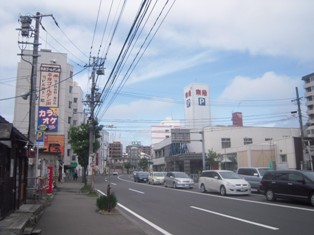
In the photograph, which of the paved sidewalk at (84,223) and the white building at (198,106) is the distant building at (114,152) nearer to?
the paved sidewalk at (84,223)

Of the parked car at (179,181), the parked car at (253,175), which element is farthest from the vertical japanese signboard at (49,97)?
the parked car at (253,175)

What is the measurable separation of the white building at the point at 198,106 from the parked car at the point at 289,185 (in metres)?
69.0

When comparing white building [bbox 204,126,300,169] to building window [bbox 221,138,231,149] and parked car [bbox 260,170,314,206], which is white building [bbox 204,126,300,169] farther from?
parked car [bbox 260,170,314,206]

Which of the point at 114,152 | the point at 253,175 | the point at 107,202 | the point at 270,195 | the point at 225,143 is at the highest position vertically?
the point at 225,143

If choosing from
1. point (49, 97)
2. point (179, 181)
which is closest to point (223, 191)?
point (179, 181)

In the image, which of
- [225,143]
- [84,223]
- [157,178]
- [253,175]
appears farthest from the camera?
[225,143]

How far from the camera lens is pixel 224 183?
22.7 metres

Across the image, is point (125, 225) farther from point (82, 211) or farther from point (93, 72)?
point (93, 72)

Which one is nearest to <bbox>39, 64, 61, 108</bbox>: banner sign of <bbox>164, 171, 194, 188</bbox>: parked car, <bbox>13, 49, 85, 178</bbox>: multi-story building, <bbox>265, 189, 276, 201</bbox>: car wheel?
<bbox>13, 49, 85, 178</bbox>: multi-story building

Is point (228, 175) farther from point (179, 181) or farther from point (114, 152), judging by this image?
point (114, 152)

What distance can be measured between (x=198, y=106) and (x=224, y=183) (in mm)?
66160

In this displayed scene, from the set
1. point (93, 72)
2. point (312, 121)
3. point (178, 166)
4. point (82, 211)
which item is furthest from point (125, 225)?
point (312, 121)

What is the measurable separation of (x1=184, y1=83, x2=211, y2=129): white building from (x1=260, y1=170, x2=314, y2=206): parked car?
226 feet

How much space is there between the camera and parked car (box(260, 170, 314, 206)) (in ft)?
53.4
